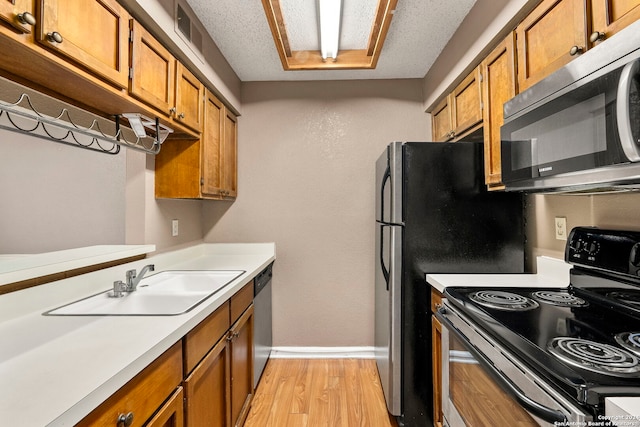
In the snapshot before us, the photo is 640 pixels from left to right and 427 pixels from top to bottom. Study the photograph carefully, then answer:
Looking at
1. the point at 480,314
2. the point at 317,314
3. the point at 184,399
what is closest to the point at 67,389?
the point at 184,399

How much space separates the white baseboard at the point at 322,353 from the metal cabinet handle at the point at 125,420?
7.15 feet

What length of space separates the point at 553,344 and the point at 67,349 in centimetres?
130

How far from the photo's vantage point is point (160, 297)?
1622 mm

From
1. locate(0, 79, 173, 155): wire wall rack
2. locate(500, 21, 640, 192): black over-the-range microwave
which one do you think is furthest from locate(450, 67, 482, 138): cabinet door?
locate(0, 79, 173, 155): wire wall rack

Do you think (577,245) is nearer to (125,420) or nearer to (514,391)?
(514,391)

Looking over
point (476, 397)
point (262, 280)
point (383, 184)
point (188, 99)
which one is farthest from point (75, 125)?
point (476, 397)

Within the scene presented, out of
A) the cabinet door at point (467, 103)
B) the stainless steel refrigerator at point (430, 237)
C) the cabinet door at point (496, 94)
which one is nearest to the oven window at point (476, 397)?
the stainless steel refrigerator at point (430, 237)

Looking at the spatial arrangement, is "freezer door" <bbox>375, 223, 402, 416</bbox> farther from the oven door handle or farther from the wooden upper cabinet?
the wooden upper cabinet

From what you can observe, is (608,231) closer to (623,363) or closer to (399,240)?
(623,363)

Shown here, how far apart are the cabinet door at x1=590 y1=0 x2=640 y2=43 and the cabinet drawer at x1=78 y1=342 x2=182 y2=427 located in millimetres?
1640

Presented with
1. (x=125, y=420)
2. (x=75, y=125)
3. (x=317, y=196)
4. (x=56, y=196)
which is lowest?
(x=125, y=420)

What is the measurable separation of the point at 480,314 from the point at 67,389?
3.84ft

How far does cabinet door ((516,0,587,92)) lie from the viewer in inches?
44.6

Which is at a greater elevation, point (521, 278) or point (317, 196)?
point (317, 196)
